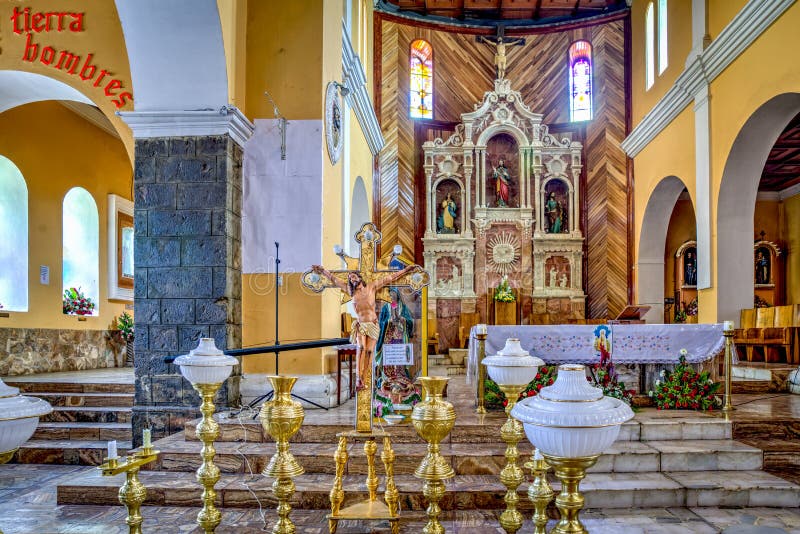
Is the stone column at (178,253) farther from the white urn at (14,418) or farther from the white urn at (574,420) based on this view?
the white urn at (574,420)

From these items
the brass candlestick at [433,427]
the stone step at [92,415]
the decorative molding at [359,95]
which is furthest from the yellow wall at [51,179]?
the brass candlestick at [433,427]

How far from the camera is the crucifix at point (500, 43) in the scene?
14438 millimetres

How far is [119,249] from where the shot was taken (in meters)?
12.4

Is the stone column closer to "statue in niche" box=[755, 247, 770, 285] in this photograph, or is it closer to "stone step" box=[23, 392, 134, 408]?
"stone step" box=[23, 392, 134, 408]

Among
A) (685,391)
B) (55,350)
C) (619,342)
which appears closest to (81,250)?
(55,350)

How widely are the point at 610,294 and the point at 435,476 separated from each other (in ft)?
39.5

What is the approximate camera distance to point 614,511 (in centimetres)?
473

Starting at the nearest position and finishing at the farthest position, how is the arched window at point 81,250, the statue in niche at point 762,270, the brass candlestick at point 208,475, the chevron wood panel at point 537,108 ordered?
the brass candlestick at point 208,475 < the arched window at point 81,250 < the chevron wood panel at point 537,108 < the statue in niche at point 762,270

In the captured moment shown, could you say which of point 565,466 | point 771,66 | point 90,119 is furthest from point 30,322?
point 771,66

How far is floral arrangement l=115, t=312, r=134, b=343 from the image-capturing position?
12109 mm

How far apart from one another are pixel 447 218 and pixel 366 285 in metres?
9.99

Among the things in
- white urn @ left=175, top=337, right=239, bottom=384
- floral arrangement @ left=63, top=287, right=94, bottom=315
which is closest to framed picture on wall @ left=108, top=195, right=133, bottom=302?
floral arrangement @ left=63, top=287, right=94, bottom=315

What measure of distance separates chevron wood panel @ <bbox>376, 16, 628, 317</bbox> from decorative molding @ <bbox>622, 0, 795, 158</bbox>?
885 mm

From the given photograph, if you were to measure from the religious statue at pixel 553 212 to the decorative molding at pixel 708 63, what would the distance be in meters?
1.90
